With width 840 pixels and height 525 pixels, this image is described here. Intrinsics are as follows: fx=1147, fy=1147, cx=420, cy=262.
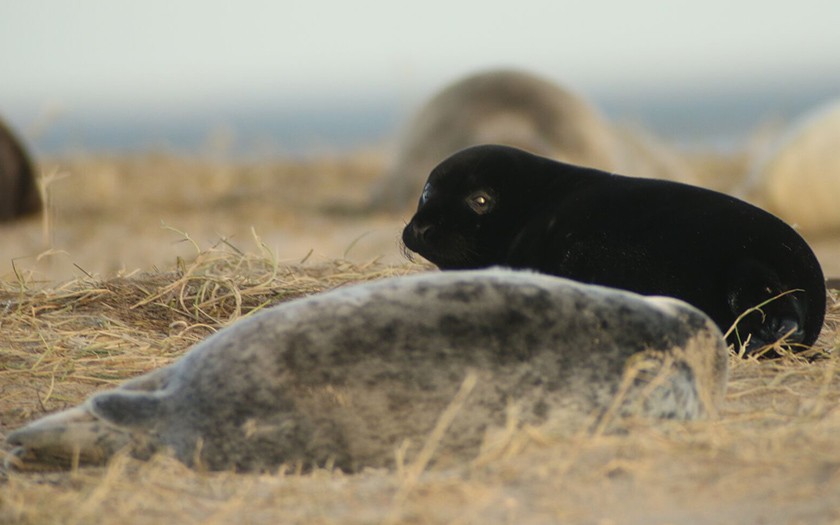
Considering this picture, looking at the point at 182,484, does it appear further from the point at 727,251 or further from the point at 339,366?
the point at 727,251

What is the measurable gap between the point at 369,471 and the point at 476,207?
1.49 meters

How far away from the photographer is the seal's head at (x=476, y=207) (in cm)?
367

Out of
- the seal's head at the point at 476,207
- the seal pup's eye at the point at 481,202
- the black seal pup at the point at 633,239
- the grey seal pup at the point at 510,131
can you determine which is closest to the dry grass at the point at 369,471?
the black seal pup at the point at 633,239

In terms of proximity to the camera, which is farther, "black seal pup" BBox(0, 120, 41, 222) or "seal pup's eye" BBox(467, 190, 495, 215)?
"black seal pup" BBox(0, 120, 41, 222)

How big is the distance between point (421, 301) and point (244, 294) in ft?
5.60

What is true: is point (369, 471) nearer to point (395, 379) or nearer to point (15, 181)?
point (395, 379)

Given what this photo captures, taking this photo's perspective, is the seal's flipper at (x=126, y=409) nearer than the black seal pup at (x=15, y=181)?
Yes

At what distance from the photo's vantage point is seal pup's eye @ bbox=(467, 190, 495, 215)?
3666 millimetres

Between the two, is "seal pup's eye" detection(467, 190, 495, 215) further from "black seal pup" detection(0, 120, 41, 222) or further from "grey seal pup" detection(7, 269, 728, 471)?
"black seal pup" detection(0, 120, 41, 222)

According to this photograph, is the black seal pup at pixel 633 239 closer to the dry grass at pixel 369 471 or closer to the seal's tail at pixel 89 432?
the dry grass at pixel 369 471

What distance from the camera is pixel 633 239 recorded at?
3.37m

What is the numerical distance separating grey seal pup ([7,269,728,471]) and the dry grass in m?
0.06

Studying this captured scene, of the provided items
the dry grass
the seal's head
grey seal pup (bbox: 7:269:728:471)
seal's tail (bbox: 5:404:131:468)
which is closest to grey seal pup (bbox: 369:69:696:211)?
the dry grass

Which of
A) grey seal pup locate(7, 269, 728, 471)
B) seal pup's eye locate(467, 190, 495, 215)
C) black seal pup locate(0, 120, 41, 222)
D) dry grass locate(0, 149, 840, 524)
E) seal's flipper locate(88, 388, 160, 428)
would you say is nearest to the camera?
dry grass locate(0, 149, 840, 524)
